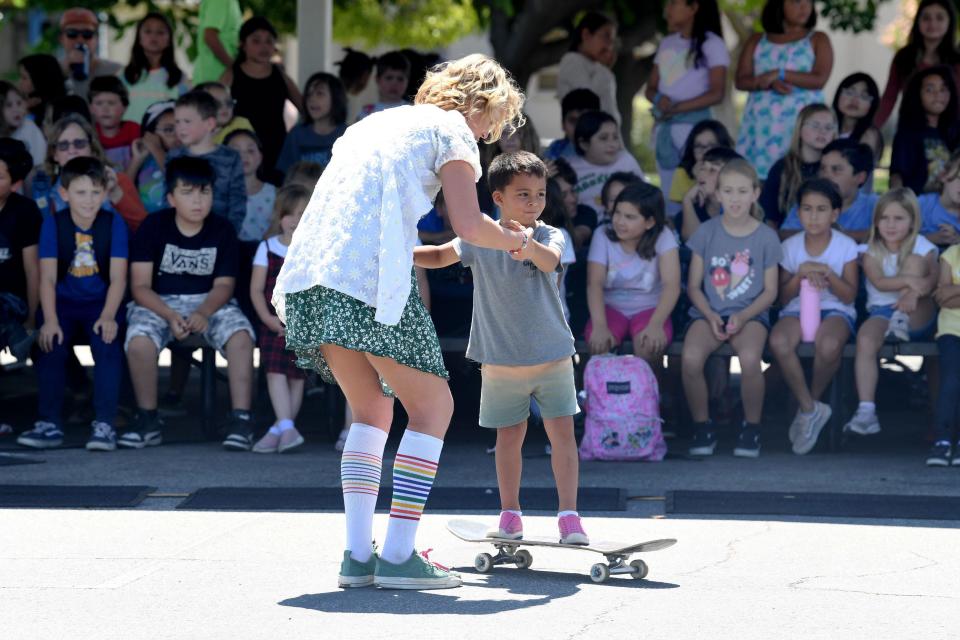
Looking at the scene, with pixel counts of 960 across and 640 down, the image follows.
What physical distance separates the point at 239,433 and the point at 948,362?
12.4 ft

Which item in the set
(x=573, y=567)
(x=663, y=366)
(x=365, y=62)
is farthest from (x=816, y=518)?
(x=365, y=62)

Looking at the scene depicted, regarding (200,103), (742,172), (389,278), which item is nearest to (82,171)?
(200,103)

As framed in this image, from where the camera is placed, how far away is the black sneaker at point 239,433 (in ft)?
28.1

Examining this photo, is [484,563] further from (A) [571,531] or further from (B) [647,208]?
(B) [647,208]

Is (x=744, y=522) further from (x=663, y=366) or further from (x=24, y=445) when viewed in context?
(x=24, y=445)

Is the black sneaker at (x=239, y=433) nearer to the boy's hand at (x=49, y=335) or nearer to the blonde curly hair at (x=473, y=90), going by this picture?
the boy's hand at (x=49, y=335)

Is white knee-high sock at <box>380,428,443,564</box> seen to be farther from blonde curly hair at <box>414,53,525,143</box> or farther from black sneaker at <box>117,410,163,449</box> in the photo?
black sneaker at <box>117,410,163,449</box>

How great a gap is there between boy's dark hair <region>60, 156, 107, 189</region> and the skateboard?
12.8 ft

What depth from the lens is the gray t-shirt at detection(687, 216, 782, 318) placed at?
8695 mm

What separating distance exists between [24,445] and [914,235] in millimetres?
4983

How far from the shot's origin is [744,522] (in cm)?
668

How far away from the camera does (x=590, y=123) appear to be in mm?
9781

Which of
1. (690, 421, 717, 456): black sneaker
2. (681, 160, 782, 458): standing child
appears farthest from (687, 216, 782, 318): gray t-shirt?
(690, 421, 717, 456): black sneaker

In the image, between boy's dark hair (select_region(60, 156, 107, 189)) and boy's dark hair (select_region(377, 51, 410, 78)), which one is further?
boy's dark hair (select_region(377, 51, 410, 78))
